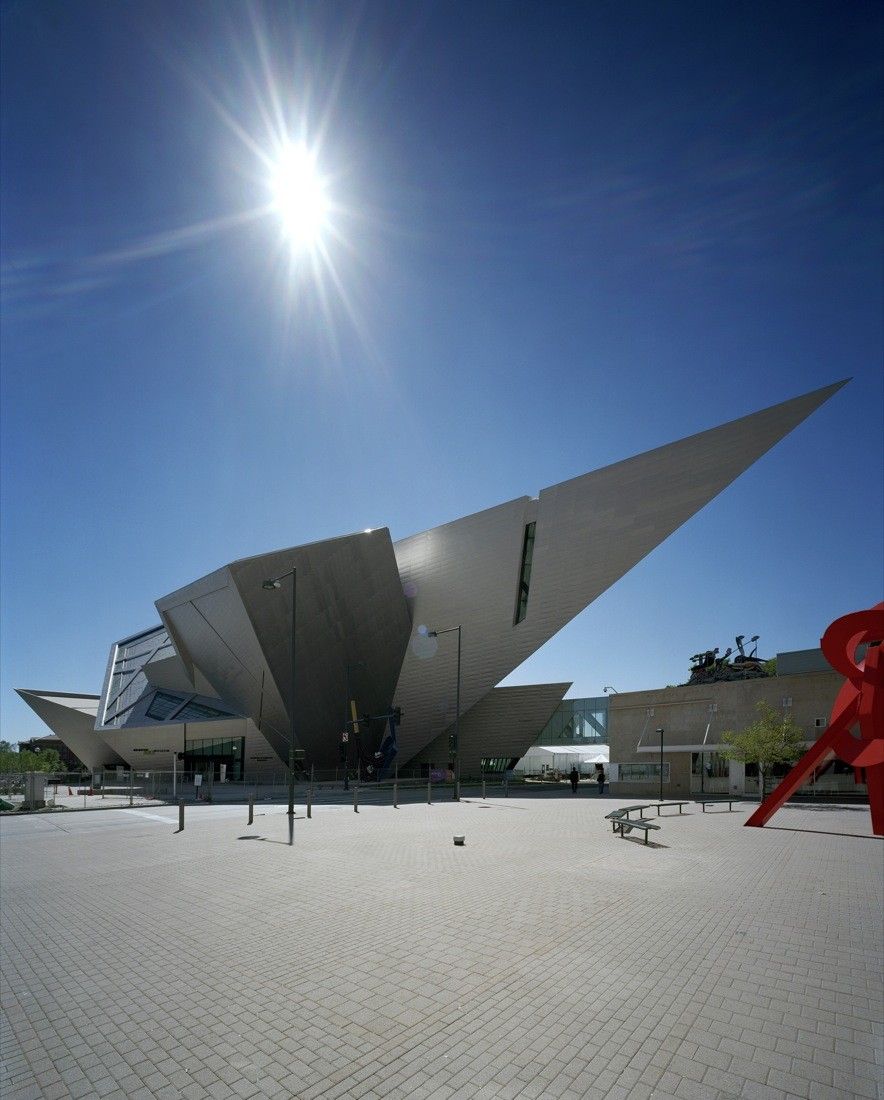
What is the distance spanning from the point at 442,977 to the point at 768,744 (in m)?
23.9

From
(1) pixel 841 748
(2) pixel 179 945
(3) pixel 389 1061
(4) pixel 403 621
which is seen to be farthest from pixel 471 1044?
(4) pixel 403 621

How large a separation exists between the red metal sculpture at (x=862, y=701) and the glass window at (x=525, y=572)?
82.0 feet

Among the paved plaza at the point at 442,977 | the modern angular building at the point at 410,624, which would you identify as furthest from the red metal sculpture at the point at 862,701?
the modern angular building at the point at 410,624

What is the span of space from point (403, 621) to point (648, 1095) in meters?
35.3

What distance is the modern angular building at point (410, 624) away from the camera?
99.1 ft

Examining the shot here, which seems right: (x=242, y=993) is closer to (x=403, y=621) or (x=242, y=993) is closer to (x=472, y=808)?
(x=472, y=808)

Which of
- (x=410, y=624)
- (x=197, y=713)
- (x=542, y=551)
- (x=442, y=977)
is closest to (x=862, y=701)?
(x=442, y=977)

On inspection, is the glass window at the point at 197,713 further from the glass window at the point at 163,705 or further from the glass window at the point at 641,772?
the glass window at the point at 641,772

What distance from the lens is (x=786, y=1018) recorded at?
16.3 ft

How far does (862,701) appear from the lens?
7.47 m

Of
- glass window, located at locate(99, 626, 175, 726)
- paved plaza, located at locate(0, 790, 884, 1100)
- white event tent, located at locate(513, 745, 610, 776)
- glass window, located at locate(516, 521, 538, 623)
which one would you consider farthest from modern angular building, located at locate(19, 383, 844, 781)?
paved plaza, located at locate(0, 790, 884, 1100)

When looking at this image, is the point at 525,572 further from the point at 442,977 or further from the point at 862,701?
the point at 442,977

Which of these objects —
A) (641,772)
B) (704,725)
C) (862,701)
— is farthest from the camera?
(704,725)

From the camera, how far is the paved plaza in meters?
4.11
